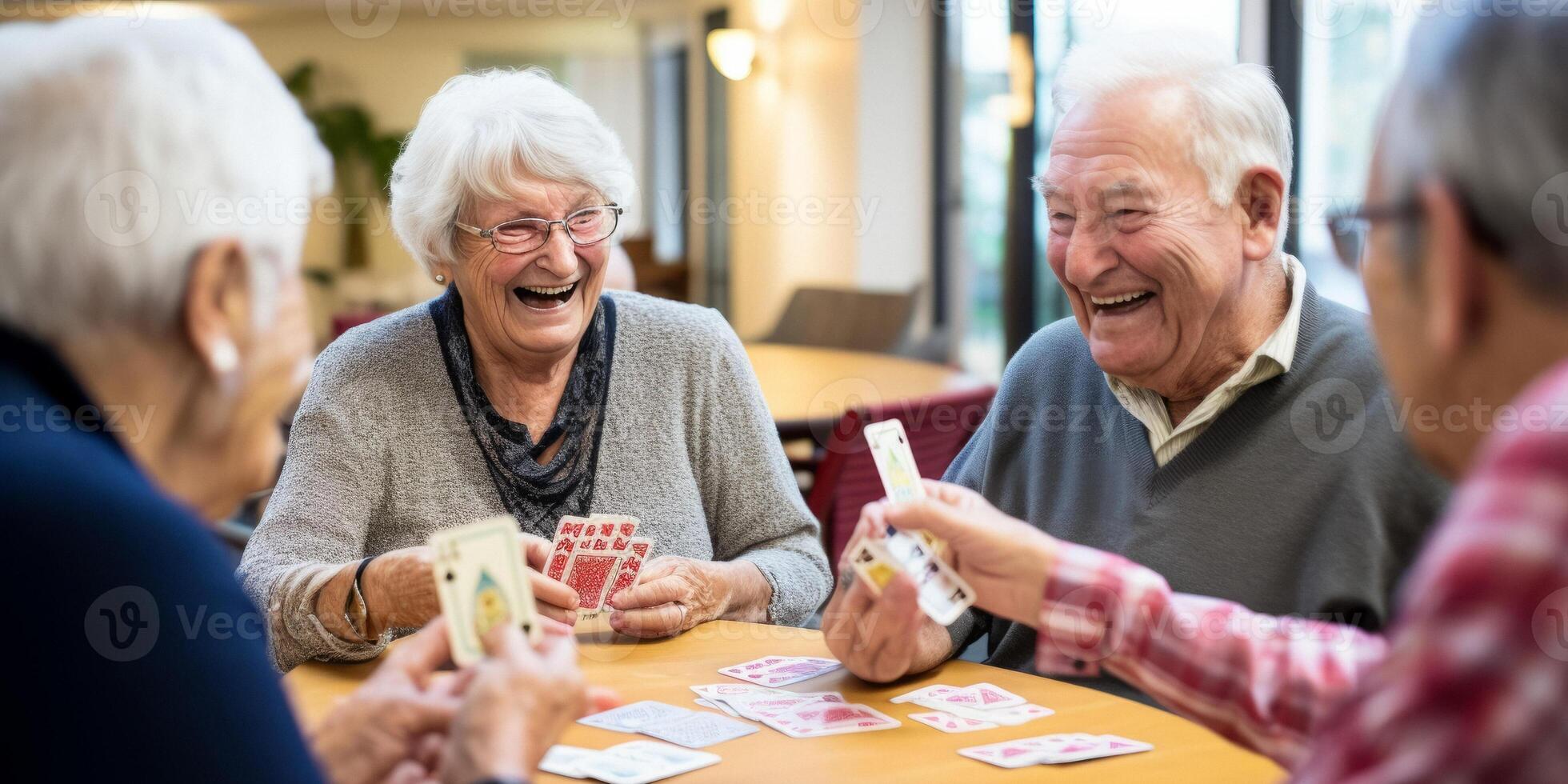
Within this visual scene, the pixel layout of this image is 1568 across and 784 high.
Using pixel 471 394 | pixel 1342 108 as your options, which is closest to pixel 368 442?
pixel 471 394

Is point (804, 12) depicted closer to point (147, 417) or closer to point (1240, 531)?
point (1240, 531)

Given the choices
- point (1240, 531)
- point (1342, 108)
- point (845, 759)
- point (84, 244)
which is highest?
point (1342, 108)

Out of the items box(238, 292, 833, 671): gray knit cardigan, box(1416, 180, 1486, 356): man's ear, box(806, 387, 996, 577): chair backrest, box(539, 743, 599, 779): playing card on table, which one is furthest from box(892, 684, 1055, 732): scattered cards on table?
box(806, 387, 996, 577): chair backrest

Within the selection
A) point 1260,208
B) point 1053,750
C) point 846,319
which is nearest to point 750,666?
point 1053,750

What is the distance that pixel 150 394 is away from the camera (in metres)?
1.12

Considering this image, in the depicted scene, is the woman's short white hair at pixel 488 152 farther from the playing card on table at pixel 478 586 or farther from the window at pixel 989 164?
the window at pixel 989 164

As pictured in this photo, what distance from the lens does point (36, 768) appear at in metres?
0.96

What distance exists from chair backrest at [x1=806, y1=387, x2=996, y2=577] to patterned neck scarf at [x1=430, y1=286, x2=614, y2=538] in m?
1.35

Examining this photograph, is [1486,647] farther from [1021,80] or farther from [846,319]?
[1021,80]

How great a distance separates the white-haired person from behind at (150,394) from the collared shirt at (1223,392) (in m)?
1.19

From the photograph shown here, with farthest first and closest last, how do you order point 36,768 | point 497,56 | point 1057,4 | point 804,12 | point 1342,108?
point 497,56 → point 804,12 → point 1057,4 → point 1342,108 → point 36,768

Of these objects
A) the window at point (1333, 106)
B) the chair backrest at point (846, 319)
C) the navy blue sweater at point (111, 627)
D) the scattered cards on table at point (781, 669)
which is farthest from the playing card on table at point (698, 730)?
the chair backrest at point (846, 319)

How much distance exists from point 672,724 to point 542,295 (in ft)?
3.47

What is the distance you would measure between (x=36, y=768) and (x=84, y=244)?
39cm
